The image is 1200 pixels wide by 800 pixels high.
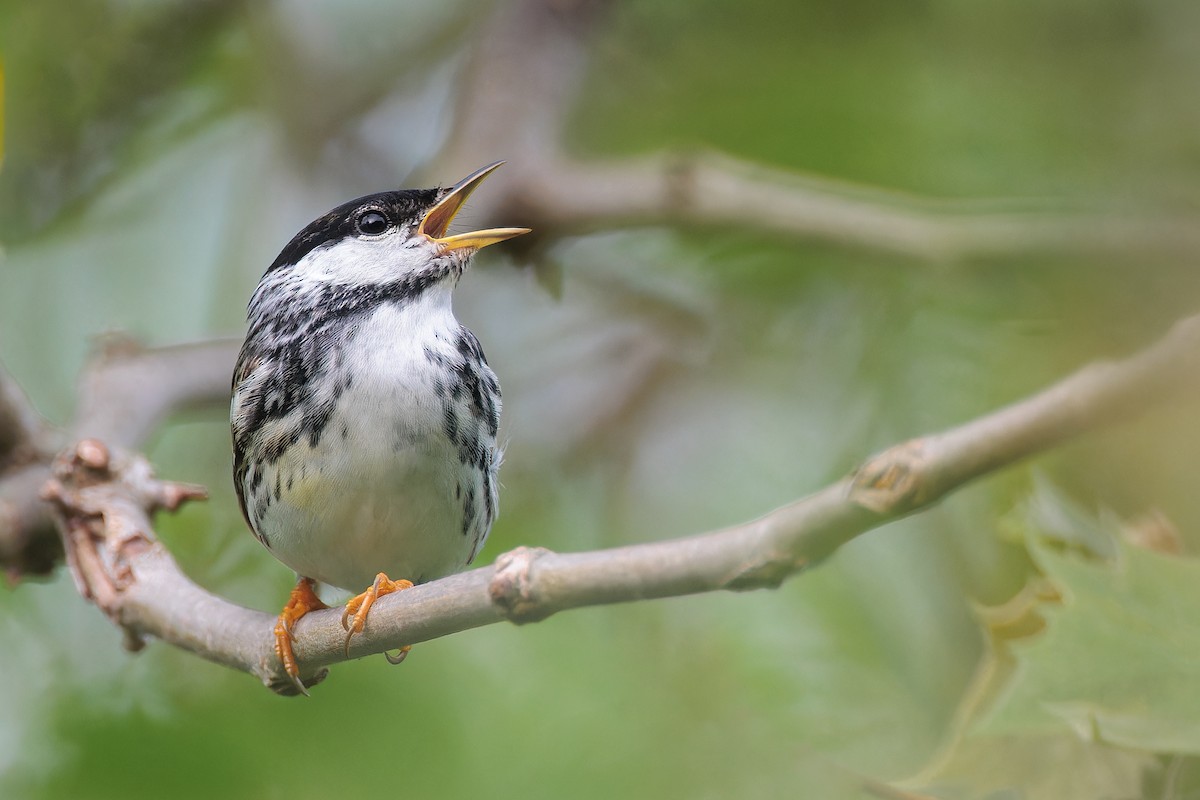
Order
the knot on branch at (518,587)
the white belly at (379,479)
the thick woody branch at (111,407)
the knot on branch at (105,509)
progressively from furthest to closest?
the thick woody branch at (111,407)
the knot on branch at (105,509)
the white belly at (379,479)
the knot on branch at (518,587)

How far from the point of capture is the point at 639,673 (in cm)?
395

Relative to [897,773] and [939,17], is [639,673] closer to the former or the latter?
[897,773]

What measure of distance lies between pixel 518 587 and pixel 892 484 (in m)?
0.66

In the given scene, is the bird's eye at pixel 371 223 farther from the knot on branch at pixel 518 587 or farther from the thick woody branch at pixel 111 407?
the knot on branch at pixel 518 587

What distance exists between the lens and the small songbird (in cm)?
313

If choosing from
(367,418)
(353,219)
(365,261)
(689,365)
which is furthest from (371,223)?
(689,365)

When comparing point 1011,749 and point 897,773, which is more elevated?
point 1011,749

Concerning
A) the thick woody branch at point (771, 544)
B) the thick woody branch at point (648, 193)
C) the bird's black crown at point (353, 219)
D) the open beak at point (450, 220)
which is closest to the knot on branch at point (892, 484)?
the thick woody branch at point (771, 544)

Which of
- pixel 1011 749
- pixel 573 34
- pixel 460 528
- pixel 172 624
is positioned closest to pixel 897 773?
pixel 1011 749

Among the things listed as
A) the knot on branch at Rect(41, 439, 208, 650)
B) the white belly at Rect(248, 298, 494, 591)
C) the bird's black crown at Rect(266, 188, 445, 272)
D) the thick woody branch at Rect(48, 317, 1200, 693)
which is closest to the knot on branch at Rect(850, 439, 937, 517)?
the thick woody branch at Rect(48, 317, 1200, 693)

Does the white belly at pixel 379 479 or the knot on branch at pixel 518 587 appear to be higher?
the white belly at pixel 379 479

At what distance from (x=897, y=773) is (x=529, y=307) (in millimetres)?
2693

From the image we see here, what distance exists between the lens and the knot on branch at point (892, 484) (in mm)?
1620

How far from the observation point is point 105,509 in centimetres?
347
